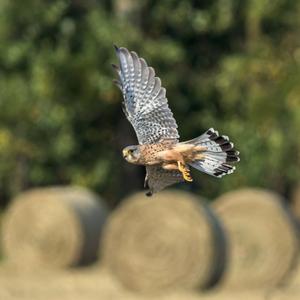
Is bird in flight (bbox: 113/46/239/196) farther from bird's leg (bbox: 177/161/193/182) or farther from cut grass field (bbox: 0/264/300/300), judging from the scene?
cut grass field (bbox: 0/264/300/300)

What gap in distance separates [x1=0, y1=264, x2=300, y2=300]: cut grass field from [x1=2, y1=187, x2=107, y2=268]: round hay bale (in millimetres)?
305

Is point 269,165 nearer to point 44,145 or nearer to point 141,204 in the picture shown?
point 44,145

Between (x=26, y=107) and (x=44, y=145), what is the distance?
1064 millimetres

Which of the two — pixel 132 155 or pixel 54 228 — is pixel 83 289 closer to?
pixel 54 228

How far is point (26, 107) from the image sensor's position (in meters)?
23.8

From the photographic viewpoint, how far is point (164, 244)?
17234 mm

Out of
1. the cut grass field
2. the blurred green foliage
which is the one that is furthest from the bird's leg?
the blurred green foliage

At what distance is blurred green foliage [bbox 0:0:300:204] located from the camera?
23859mm

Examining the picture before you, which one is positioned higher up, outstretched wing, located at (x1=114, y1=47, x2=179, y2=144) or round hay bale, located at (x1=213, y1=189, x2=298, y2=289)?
round hay bale, located at (x1=213, y1=189, x2=298, y2=289)

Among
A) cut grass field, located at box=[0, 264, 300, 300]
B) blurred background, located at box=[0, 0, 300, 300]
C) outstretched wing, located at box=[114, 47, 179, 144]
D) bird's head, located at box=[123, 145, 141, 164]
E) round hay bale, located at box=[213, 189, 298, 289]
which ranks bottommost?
A: bird's head, located at box=[123, 145, 141, 164]

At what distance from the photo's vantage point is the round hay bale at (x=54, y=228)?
1944 cm

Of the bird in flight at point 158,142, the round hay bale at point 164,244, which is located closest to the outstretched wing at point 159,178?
the bird in flight at point 158,142

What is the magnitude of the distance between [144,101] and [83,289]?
35.7 ft

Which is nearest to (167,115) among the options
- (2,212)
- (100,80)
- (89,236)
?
(89,236)
